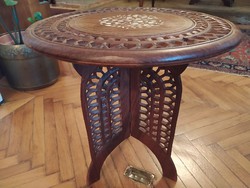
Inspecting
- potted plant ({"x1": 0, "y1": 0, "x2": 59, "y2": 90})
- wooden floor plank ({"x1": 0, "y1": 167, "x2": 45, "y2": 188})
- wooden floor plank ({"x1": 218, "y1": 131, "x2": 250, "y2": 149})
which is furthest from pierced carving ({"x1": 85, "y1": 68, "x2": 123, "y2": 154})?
potted plant ({"x1": 0, "y1": 0, "x2": 59, "y2": 90})

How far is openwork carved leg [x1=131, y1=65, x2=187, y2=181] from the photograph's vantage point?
714 mm

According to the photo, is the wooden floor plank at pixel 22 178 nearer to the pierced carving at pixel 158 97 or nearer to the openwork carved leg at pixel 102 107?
the openwork carved leg at pixel 102 107

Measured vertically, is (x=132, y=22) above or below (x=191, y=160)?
above

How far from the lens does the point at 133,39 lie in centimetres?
58

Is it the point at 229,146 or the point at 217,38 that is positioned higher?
the point at 217,38

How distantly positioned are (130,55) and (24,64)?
1283mm

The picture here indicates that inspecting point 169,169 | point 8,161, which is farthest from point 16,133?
point 169,169

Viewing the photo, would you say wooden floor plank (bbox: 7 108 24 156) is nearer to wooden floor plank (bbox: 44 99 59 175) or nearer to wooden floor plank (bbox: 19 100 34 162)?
wooden floor plank (bbox: 19 100 34 162)

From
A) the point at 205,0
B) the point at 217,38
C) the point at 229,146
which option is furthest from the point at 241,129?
→ the point at 205,0

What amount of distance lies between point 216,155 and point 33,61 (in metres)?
1.33

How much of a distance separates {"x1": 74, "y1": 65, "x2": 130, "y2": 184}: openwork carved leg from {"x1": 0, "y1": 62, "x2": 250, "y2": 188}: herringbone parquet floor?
0.51 ft

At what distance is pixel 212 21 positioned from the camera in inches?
30.5

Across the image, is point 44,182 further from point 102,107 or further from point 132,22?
point 132,22

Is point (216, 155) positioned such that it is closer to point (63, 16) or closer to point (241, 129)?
point (241, 129)
